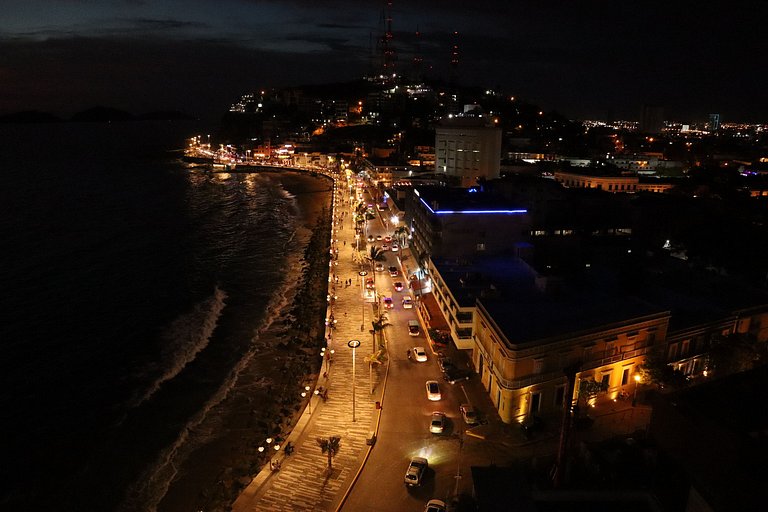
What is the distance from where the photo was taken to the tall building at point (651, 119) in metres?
133

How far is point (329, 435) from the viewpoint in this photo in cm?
1541

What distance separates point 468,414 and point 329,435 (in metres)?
4.35

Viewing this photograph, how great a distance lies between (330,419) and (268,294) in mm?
16541

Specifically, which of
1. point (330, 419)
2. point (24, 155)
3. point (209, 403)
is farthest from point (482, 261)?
point (24, 155)

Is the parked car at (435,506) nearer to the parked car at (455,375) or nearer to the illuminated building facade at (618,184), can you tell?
the parked car at (455,375)

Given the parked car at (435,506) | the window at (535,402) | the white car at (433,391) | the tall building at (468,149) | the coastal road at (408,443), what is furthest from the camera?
the tall building at (468,149)

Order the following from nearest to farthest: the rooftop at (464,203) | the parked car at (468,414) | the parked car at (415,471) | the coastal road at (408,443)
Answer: the coastal road at (408,443)
the parked car at (415,471)
the parked car at (468,414)
the rooftop at (464,203)

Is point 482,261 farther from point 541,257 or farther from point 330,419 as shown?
→ point 330,419

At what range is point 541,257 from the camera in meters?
23.2

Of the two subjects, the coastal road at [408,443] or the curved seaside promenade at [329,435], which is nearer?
the coastal road at [408,443]

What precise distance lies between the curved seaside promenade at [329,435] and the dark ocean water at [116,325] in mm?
4593

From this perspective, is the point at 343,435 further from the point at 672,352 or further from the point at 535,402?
the point at 672,352

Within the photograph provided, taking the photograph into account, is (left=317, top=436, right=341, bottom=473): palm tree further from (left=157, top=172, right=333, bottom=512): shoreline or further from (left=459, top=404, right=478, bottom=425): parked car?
(left=459, top=404, right=478, bottom=425): parked car

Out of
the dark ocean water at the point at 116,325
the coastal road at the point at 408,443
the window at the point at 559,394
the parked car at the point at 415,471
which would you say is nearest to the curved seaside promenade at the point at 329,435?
the coastal road at the point at 408,443
